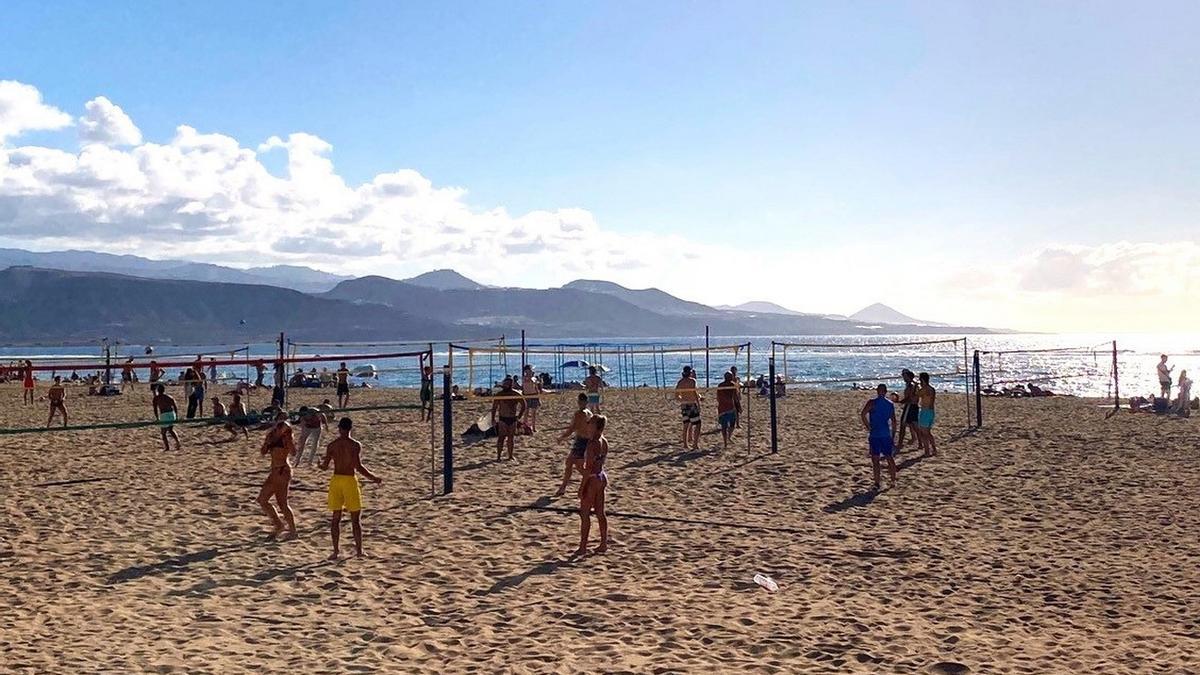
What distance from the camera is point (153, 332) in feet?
619

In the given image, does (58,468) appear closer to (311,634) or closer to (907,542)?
(311,634)

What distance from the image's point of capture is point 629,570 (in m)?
7.56

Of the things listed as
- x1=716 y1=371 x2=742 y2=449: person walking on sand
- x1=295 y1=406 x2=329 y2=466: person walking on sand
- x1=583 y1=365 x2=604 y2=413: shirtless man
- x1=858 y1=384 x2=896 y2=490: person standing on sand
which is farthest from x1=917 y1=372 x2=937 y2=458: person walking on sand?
x1=295 y1=406 x2=329 y2=466: person walking on sand

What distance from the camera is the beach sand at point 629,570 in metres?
5.57

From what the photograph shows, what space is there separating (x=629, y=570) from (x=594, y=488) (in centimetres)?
85

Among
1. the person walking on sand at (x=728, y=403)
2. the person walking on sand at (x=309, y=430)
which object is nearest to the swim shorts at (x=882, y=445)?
the person walking on sand at (x=728, y=403)

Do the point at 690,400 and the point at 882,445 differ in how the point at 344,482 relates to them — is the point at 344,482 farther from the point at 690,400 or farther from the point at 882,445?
the point at 690,400

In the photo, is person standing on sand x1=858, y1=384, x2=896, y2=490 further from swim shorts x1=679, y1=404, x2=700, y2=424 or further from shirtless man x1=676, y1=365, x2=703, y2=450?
swim shorts x1=679, y1=404, x2=700, y2=424

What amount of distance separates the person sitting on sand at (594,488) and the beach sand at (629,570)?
251 millimetres

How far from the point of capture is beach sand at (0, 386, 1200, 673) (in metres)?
5.57

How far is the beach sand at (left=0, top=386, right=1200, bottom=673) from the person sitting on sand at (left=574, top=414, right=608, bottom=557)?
251 mm

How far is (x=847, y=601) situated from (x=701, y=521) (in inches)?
113

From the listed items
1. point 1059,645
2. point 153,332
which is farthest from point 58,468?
point 153,332

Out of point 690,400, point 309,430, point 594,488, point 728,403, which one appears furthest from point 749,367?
point 594,488
